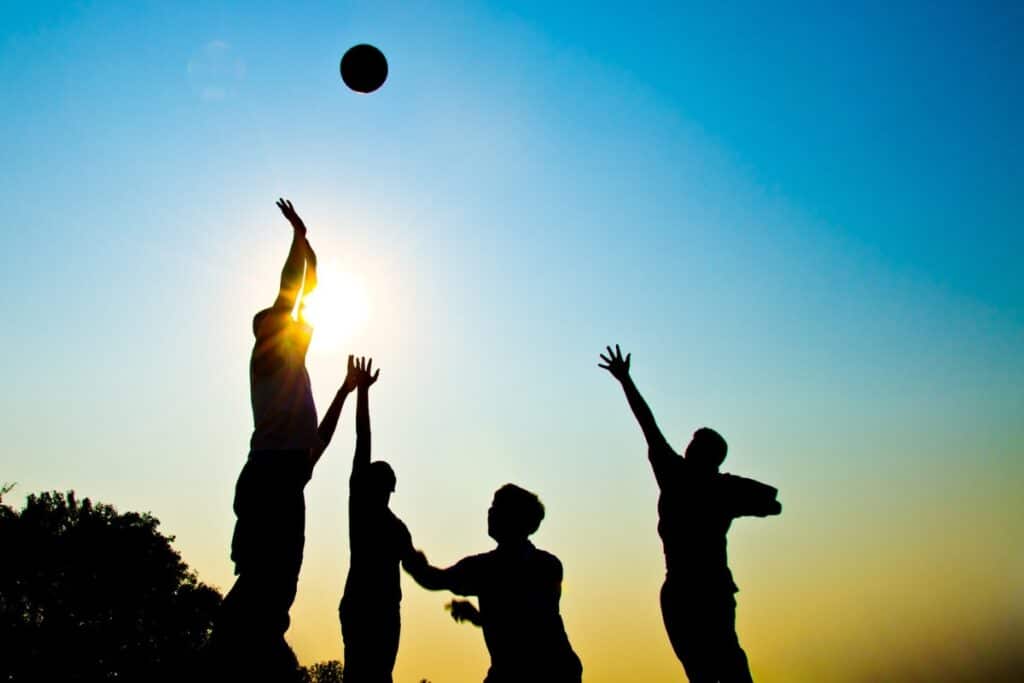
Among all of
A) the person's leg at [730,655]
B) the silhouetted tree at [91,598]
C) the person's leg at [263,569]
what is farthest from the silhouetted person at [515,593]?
the silhouetted tree at [91,598]

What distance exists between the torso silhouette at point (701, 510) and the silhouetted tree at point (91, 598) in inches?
1267

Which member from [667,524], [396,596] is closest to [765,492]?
[667,524]

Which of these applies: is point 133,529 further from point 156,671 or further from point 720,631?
point 720,631

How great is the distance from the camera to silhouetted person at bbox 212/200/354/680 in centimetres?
373

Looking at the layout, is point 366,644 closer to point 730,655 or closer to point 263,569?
point 263,569

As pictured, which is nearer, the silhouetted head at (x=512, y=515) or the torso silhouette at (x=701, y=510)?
the silhouetted head at (x=512, y=515)

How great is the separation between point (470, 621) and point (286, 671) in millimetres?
1171

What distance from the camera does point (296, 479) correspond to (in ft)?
14.2

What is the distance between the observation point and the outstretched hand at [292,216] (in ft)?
16.7

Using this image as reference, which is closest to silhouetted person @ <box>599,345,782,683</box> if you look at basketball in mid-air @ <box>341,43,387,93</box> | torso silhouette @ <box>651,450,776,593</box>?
torso silhouette @ <box>651,450,776,593</box>

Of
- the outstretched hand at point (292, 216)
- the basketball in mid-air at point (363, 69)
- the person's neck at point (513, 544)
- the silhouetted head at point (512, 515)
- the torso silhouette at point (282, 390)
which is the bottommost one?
the person's neck at point (513, 544)

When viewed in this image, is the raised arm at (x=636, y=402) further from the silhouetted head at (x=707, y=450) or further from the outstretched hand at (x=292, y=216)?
the outstretched hand at (x=292, y=216)

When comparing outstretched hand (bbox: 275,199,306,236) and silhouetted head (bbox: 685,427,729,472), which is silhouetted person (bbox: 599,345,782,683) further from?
outstretched hand (bbox: 275,199,306,236)

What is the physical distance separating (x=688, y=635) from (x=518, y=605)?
142cm
